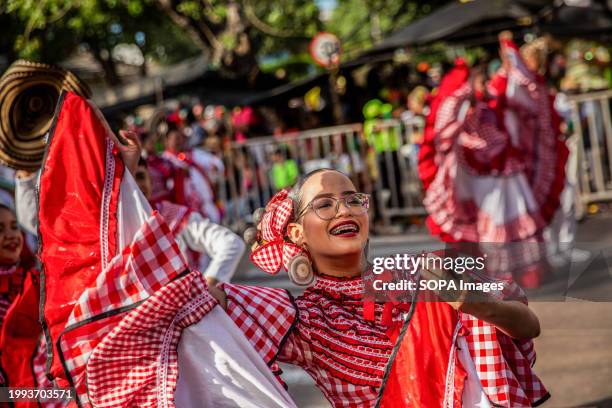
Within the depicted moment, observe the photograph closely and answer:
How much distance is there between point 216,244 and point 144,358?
74.6 inches

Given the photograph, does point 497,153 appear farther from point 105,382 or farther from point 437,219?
point 105,382

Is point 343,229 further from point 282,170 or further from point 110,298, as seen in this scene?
point 282,170

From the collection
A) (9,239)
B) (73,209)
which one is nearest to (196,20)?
(9,239)

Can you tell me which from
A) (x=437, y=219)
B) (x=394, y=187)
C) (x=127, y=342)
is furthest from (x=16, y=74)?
(x=394, y=187)

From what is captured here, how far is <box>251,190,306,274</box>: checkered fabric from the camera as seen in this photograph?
9.05 feet

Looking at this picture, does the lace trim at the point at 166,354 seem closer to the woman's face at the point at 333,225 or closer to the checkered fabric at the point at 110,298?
the checkered fabric at the point at 110,298

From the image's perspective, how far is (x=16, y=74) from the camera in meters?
3.14

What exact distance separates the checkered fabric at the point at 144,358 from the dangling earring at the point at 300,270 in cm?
40

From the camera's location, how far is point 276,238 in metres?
2.82

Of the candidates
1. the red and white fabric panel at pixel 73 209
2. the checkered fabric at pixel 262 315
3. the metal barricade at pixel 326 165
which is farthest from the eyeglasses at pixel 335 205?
the metal barricade at pixel 326 165

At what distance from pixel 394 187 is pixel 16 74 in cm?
797

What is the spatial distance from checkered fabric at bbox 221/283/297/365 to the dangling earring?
8cm

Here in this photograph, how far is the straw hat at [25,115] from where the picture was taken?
312 centimetres

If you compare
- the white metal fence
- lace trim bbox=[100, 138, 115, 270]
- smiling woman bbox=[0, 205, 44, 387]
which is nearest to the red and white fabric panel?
lace trim bbox=[100, 138, 115, 270]
